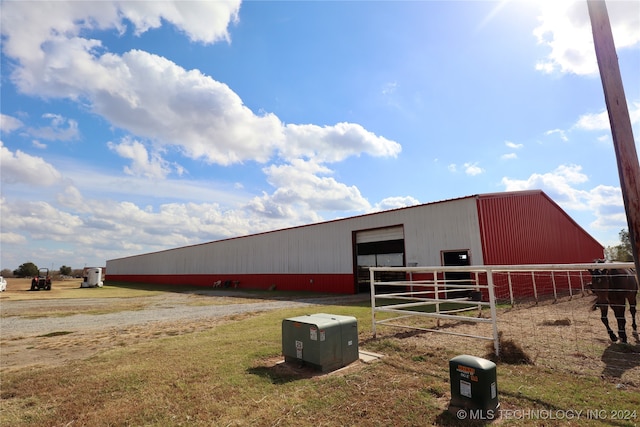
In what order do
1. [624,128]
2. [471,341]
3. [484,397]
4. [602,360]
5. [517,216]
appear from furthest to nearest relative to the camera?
[517,216], [471,341], [602,360], [484,397], [624,128]

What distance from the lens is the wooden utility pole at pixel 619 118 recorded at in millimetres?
3297

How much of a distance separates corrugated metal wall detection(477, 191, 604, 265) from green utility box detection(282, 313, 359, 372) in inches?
509

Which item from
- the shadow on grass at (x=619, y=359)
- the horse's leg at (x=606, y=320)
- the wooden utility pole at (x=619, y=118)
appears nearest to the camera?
the wooden utility pole at (x=619, y=118)

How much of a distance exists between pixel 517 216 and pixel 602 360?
50.2 ft

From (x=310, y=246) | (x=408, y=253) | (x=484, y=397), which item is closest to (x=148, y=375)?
(x=484, y=397)

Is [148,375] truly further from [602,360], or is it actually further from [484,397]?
[602,360]

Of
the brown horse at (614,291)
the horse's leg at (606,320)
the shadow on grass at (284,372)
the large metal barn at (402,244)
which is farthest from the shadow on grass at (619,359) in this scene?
the large metal barn at (402,244)

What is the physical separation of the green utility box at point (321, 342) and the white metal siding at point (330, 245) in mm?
12790

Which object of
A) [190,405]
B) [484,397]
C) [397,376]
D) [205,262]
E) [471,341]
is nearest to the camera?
[484,397]

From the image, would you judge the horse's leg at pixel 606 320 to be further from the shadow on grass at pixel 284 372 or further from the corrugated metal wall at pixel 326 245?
the corrugated metal wall at pixel 326 245

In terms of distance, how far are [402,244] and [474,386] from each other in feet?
72.2

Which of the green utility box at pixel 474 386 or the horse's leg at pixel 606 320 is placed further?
the horse's leg at pixel 606 320

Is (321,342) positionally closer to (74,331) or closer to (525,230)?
(74,331)

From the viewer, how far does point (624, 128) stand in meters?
A: 3.45
